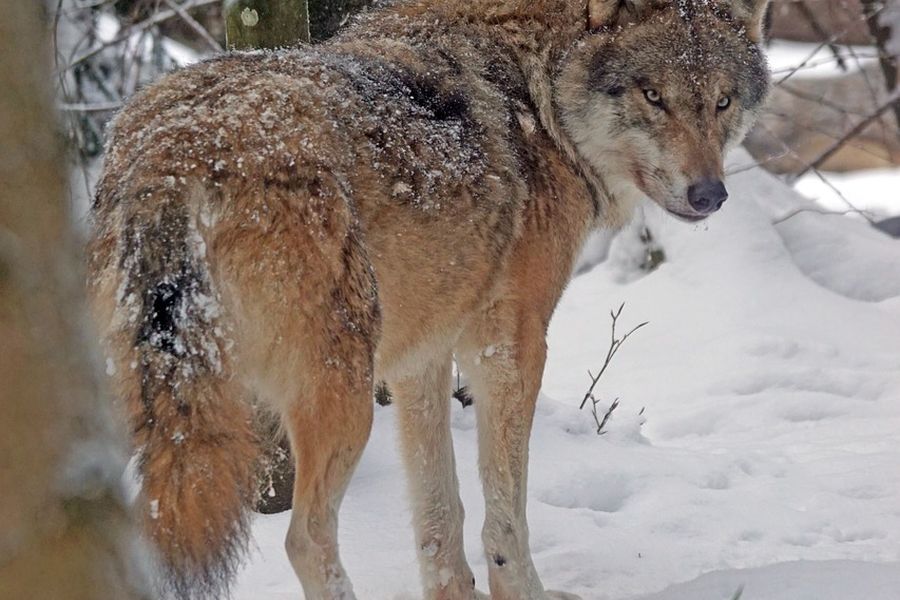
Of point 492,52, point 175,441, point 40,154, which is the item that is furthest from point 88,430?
point 492,52

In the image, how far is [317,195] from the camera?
2.99 metres

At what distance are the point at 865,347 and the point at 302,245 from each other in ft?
16.5

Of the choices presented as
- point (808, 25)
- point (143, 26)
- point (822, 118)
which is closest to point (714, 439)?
point (143, 26)

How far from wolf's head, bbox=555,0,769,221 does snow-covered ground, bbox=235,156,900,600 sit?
50.7 inches

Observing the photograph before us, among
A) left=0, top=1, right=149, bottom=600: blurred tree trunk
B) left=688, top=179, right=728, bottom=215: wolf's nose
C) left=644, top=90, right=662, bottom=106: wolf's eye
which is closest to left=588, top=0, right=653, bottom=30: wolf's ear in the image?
left=644, top=90, right=662, bottom=106: wolf's eye

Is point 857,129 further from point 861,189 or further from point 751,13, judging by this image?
point 861,189

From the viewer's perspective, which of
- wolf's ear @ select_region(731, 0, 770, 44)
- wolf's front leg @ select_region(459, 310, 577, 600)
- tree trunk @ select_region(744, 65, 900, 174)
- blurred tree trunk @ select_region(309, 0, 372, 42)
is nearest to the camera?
wolf's front leg @ select_region(459, 310, 577, 600)

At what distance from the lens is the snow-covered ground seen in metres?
4.13

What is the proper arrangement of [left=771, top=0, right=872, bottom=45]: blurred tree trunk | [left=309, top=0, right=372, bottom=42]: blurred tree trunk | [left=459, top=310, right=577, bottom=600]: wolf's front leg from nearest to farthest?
[left=459, top=310, right=577, bottom=600]: wolf's front leg
[left=309, top=0, right=372, bottom=42]: blurred tree trunk
[left=771, top=0, right=872, bottom=45]: blurred tree trunk

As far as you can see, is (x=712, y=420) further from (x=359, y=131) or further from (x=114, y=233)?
(x=114, y=233)

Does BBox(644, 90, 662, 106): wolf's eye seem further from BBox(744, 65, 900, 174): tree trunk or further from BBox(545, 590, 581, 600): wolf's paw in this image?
BBox(744, 65, 900, 174): tree trunk

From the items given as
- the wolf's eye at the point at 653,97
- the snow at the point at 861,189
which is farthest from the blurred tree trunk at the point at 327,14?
the snow at the point at 861,189

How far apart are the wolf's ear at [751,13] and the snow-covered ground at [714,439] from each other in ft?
6.21

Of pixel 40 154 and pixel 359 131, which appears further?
pixel 359 131
